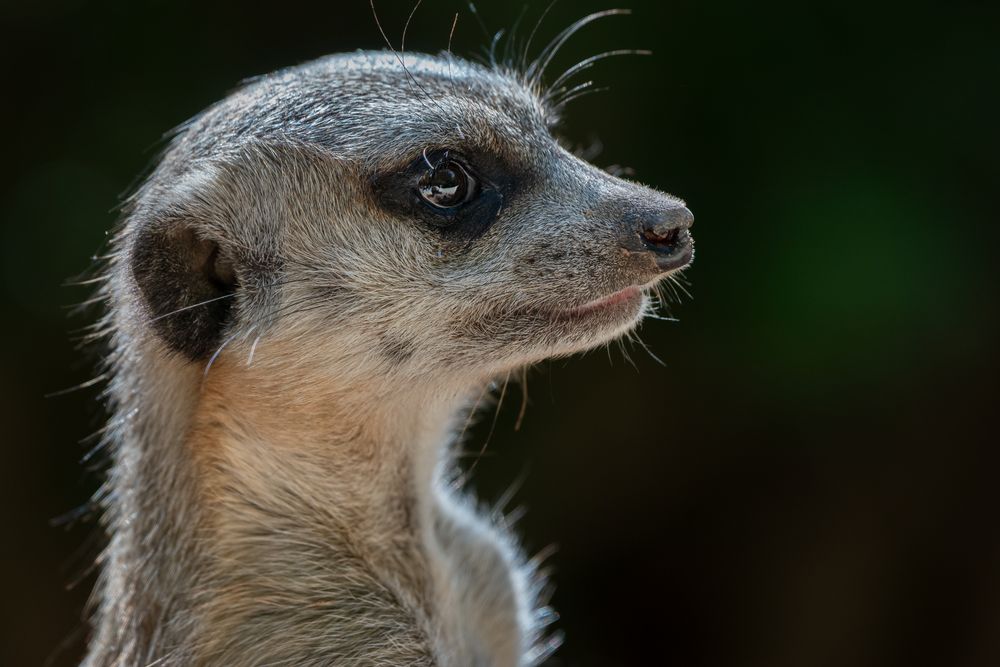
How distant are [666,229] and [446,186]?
473 millimetres

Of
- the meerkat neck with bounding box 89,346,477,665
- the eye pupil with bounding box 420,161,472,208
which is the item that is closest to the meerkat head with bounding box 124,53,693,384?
the eye pupil with bounding box 420,161,472,208

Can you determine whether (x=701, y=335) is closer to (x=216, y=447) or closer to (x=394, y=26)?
(x=394, y=26)

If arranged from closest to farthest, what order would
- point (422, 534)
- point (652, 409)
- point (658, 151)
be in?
point (422, 534) → point (658, 151) → point (652, 409)

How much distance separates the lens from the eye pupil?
7.65 feet

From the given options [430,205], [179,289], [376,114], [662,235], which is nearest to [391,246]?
[430,205]

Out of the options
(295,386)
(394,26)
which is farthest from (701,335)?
(295,386)

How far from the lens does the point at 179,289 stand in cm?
231

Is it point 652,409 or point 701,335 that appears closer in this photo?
point 701,335

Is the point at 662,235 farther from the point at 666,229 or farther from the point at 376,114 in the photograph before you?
the point at 376,114

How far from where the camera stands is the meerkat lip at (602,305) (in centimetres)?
233

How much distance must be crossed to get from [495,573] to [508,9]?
7.31 ft

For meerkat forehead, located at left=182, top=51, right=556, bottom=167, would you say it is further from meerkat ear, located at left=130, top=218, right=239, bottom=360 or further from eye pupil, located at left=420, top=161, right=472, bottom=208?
meerkat ear, located at left=130, top=218, right=239, bottom=360

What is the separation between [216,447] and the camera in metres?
2.46

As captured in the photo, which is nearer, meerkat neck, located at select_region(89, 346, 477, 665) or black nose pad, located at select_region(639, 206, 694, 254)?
black nose pad, located at select_region(639, 206, 694, 254)
